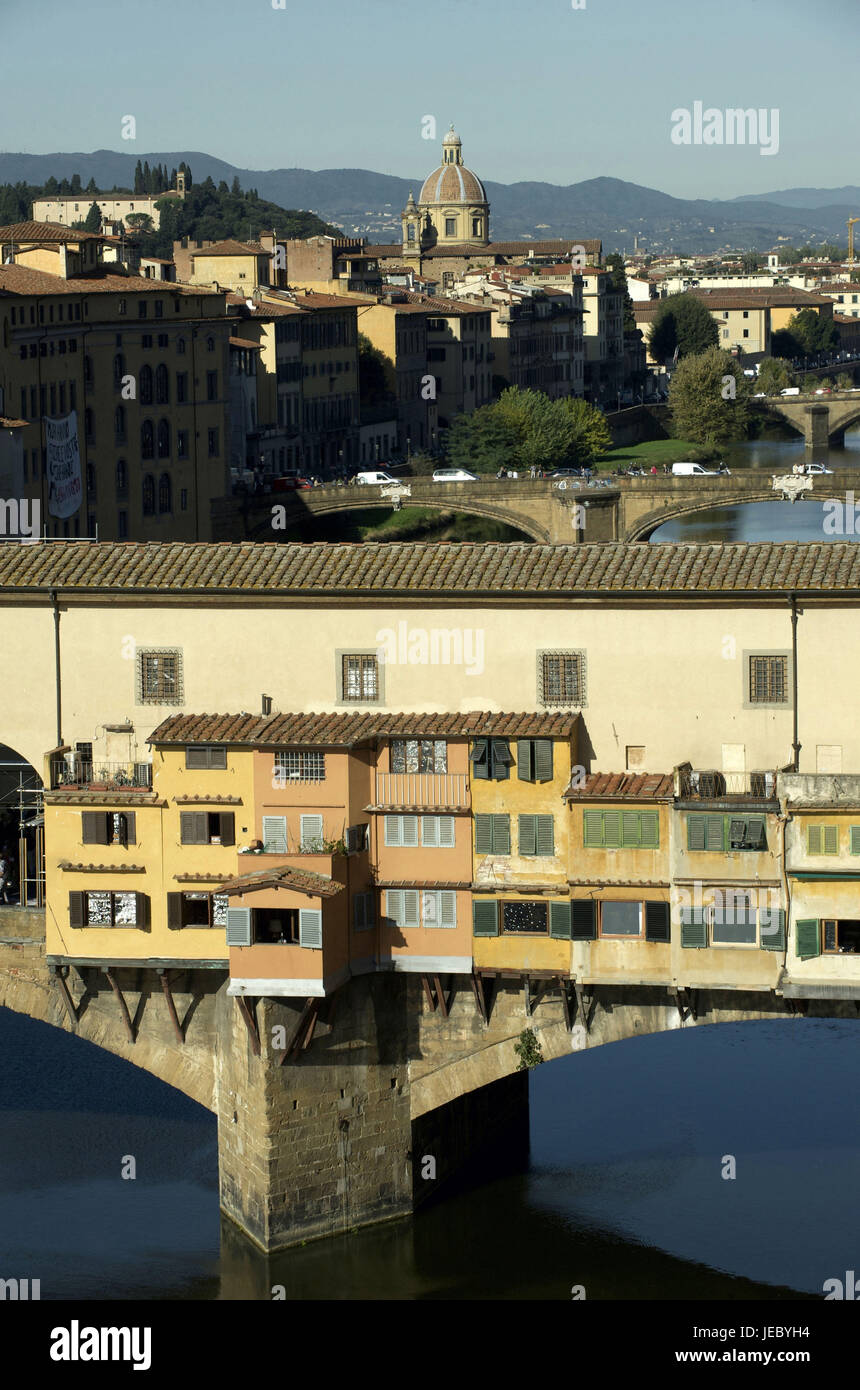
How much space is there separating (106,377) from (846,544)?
1715 inches

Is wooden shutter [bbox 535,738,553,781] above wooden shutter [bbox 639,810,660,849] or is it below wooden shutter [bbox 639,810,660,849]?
above

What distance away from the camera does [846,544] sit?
26719mm

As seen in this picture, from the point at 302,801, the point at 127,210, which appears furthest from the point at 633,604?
the point at 127,210

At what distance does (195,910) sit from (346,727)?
8.33 ft

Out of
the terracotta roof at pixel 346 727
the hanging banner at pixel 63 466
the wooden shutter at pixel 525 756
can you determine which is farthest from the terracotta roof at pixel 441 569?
the hanging banner at pixel 63 466

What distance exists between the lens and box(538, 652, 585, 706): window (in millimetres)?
26688

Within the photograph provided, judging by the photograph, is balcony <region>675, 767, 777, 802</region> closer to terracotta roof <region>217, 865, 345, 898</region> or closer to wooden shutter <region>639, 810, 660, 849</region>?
wooden shutter <region>639, 810, 660, 849</region>

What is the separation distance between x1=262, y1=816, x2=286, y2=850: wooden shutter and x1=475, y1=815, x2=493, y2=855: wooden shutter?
1.96 meters

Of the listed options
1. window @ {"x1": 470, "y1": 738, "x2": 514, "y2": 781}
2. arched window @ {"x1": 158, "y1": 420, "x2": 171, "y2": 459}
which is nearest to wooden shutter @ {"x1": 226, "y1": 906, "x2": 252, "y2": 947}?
window @ {"x1": 470, "y1": 738, "x2": 514, "y2": 781}

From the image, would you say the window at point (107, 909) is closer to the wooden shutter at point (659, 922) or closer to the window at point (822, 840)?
the wooden shutter at point (659, 922)

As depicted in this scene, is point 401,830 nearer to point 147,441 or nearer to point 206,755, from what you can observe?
point 206,755
